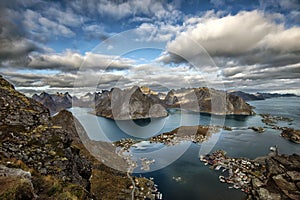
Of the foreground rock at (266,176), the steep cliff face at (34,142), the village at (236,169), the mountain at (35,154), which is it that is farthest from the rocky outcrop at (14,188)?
the village at (236,169)

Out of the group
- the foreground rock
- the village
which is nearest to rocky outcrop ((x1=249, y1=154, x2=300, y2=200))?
the foreground rock

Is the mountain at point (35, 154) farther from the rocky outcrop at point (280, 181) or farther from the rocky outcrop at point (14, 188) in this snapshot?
the rocky outcrop at point (280, 181)

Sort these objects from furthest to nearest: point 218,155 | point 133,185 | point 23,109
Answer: point 218,155
point 133,185
point 23,109

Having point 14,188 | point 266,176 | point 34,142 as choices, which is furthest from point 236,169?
point 14,188

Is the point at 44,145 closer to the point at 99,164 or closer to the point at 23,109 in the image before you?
the point at 23,109

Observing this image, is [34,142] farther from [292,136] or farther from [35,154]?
[292,136]

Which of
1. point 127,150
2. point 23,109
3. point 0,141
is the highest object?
point 23,109

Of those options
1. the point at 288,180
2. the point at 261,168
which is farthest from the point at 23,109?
the point at 261,168

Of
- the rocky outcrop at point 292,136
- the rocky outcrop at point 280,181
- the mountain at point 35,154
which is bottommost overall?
the rocky outcrop at point 292,136
